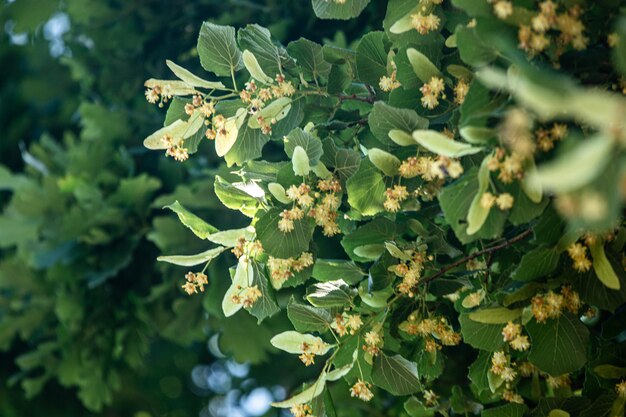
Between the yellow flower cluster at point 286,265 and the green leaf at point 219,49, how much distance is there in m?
0.36

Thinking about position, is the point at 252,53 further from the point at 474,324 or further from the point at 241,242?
the point at 474,324

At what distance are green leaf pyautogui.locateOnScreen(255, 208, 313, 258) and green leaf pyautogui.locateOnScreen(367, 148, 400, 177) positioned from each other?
176 mm

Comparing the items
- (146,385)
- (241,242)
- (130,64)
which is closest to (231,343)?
(146,385)

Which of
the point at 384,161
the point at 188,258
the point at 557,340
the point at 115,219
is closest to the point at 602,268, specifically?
the point at 557,340

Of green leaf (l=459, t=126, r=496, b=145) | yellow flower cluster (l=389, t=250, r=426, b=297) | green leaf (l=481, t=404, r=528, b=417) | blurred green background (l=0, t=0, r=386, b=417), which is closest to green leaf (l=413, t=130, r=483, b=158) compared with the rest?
green leaf (l=459, t=126, r=496, b=145)

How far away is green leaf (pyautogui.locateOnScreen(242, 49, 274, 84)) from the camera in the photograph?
136 centimetres

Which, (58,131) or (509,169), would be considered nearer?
(509,169)

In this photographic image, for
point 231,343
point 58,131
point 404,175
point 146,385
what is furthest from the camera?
point 58,131

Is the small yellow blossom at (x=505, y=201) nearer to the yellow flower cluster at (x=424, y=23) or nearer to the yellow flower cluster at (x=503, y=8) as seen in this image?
the yellow flower cluster at (x=503, y=8)

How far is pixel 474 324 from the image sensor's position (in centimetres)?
133

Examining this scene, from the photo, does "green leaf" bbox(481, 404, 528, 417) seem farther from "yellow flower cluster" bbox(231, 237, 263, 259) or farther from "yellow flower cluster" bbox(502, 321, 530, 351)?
"yellow flower cluster" bbox(231, 237, 263, 259)

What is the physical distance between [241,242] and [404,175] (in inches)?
12.7

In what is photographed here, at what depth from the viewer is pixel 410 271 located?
1.38 m

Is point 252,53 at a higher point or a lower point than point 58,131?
higher
